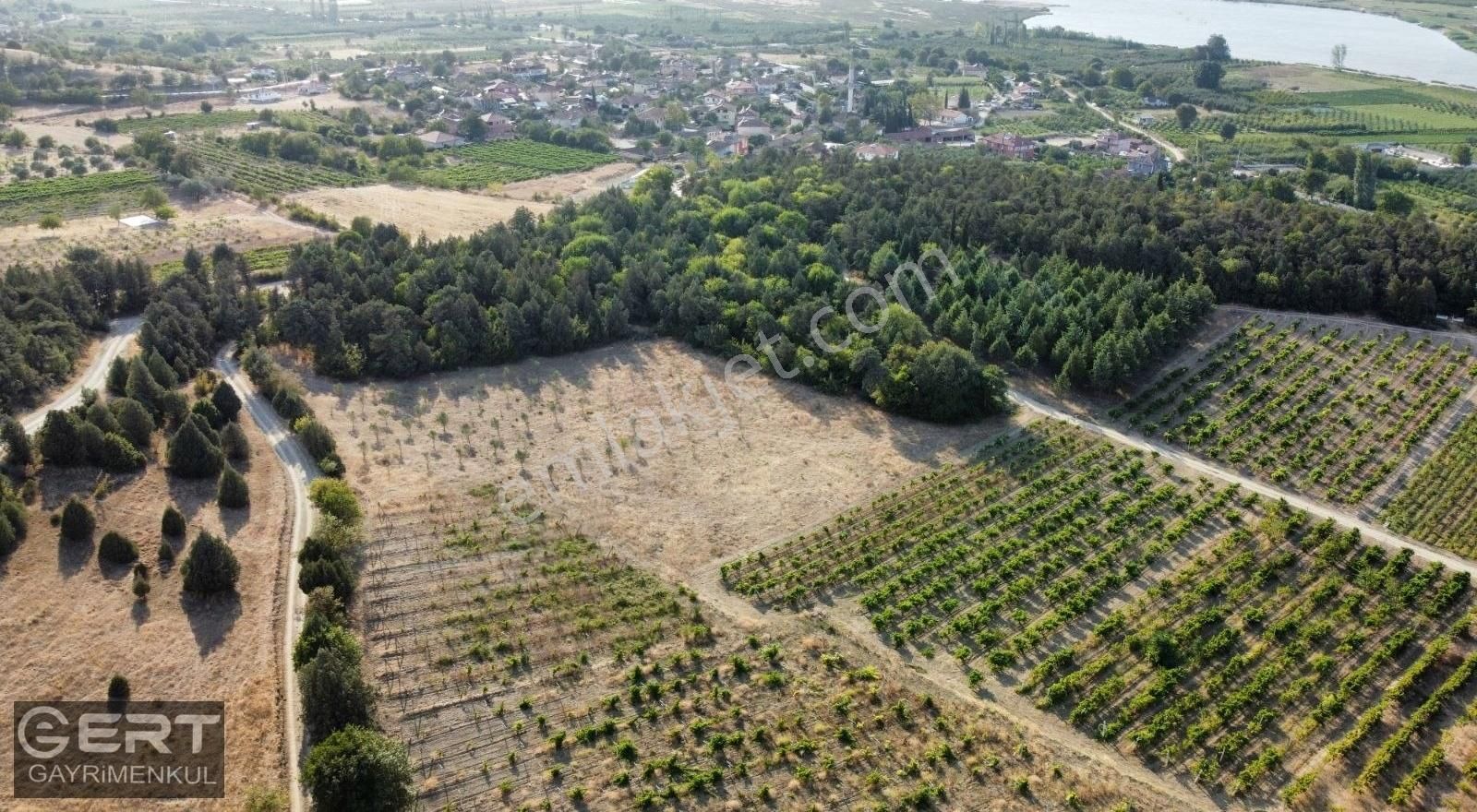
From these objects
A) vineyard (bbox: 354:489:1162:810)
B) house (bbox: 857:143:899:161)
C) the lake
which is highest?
the lake

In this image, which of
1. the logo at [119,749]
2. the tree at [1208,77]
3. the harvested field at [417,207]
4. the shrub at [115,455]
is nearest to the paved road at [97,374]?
the shrub at [115,455]

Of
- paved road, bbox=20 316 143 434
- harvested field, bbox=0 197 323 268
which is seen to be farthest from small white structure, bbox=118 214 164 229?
paved road, bbox=20 316 143 434

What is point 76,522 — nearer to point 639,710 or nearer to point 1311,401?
point 639,710

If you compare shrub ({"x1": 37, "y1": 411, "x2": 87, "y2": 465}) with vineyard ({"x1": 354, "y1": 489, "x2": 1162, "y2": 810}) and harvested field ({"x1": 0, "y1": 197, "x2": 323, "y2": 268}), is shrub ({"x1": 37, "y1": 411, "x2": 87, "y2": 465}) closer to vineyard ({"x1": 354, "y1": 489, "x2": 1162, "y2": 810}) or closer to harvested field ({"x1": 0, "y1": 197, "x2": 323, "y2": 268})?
vineyard ({"x1": 354, "y1": 489, "x2": 1162, "y2": 810})

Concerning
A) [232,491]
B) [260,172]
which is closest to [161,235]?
[260,172]

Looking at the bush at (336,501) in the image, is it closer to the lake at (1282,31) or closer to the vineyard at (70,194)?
the vineyard at (70,194)

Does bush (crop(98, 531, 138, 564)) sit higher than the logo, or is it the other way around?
bush (crop(98, 531, 138, 564))
